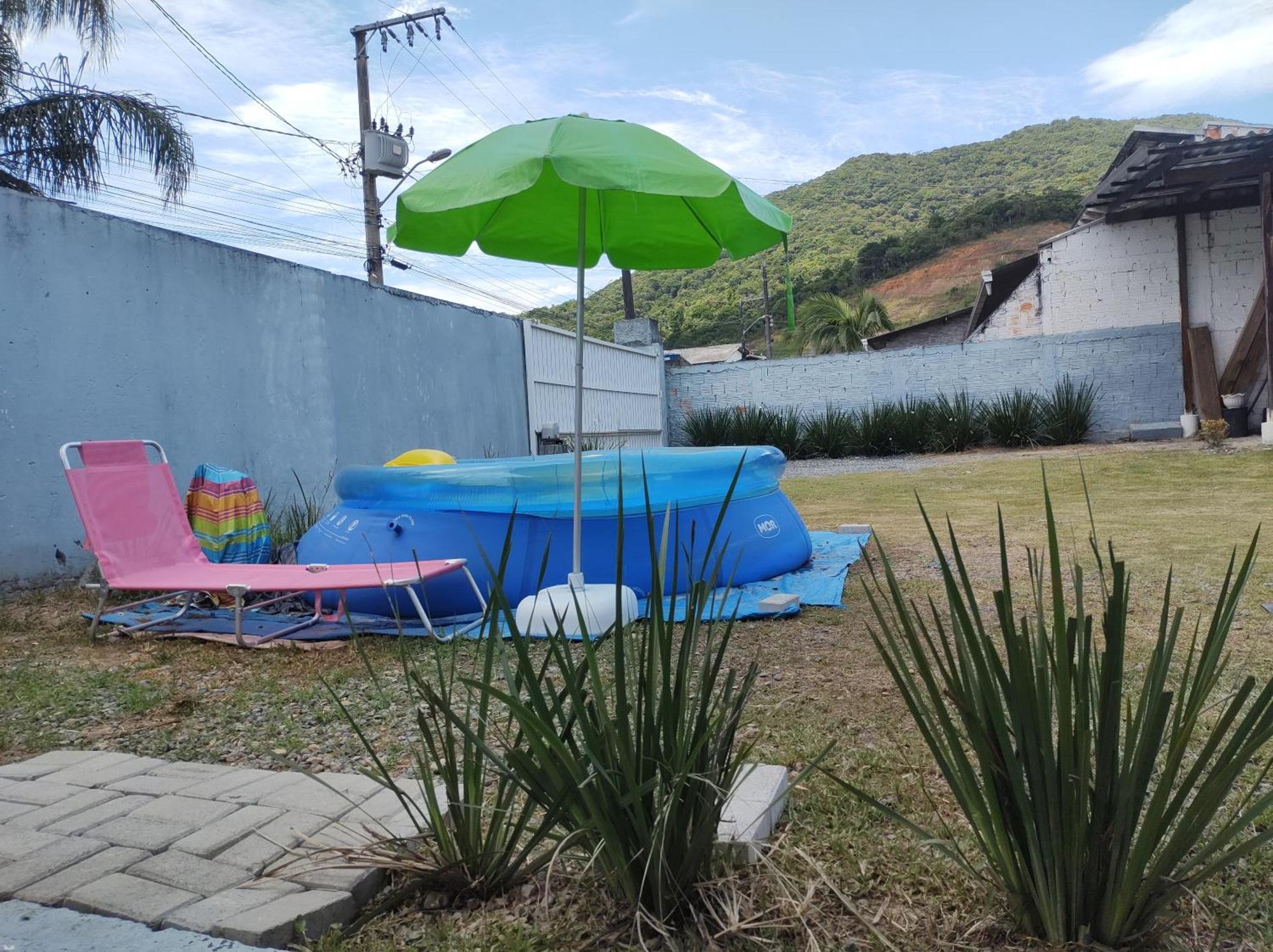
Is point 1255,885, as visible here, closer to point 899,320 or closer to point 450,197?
point 450,197

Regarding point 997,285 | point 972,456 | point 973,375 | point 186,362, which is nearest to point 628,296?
point 973,375

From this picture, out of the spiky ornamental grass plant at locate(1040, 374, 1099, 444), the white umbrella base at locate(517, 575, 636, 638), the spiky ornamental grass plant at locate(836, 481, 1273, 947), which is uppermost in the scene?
the spiky ornamental grass plant at locate(1040, 374, 1099, 444)

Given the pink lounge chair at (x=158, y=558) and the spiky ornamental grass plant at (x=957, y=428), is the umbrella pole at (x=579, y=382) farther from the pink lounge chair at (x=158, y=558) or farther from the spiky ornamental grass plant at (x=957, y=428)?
the spiky ornamental grass plant at (x=957, y=428)

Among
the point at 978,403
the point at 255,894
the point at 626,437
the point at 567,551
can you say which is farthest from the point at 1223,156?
the point at 255,894

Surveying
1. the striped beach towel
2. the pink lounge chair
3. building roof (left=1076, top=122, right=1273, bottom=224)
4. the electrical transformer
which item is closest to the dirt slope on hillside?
building roof (left=1076, top=122, right=1273, bottom=224)

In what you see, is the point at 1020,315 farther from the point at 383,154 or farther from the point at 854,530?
the point at 854,530

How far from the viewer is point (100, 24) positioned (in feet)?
36.8

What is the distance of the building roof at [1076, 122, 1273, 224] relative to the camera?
37.3 feet

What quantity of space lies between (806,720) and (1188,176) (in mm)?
12437

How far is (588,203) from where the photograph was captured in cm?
448

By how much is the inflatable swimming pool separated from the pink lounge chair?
0.19 m

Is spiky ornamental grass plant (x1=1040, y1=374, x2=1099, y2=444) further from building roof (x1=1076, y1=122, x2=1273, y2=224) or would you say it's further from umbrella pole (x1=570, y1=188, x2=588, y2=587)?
umbrella pole (x1=570, y1=188, x2=588, y2=587)

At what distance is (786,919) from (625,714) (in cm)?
43

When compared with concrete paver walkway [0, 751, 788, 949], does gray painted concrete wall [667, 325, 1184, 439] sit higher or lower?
higher
